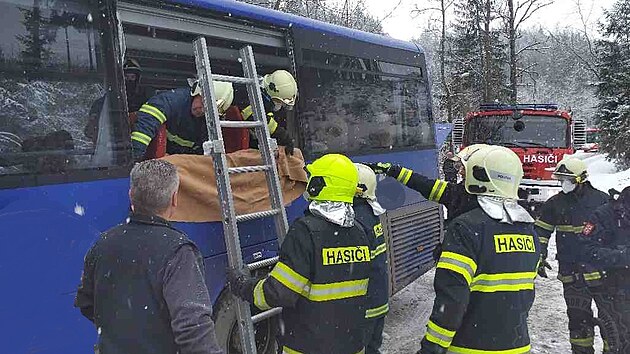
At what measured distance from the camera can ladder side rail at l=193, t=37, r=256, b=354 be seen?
11.2 ft

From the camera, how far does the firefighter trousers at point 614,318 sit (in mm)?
4410

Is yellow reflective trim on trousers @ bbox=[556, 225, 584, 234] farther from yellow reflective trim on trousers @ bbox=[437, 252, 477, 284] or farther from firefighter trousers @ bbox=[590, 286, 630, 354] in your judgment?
yellow reflective trim on trousers @ bbox=[437, 252, 477, 284]

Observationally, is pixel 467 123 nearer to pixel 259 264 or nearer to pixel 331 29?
pixel 331 29

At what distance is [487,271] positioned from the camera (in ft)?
8.96

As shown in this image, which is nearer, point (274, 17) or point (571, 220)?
point (274, 17)

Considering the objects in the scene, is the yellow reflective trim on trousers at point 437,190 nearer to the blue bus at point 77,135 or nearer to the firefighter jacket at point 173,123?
the blue bus at point 77,135

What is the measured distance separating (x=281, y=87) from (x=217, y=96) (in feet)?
1.96

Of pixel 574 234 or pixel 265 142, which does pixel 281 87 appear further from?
pixel 574 234

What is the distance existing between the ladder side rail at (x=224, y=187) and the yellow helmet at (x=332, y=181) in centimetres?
63

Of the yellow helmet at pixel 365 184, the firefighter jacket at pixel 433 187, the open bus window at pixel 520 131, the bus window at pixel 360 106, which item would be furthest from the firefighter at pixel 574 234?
the open bus window at pixel 520 131

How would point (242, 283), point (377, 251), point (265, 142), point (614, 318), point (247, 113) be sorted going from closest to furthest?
point (242, 283) → point (377, 251) → point (265, 142) → point (247, 113) → point (614, 318)

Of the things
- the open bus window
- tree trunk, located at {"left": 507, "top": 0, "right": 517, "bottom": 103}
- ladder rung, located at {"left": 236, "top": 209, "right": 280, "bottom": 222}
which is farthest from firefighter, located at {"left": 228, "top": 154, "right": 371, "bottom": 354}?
tree trunk, located at {"left": 507, "top": 0, "right": 517, "bottom": 103}

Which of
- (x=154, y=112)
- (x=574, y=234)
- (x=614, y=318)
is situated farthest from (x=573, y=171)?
(x=154, y=112)

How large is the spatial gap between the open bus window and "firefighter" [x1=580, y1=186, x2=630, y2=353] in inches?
352
